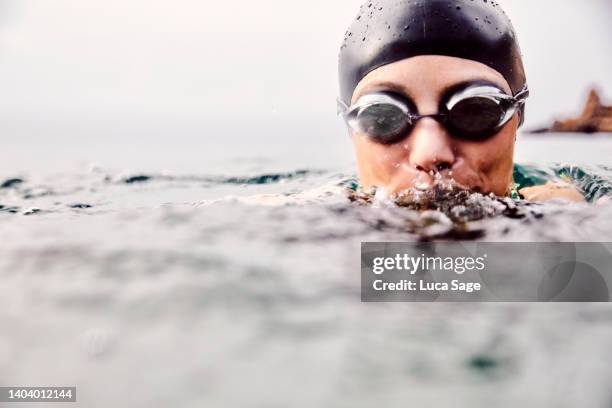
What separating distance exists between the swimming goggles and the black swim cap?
0.32m

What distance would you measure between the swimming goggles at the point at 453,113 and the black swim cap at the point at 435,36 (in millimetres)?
323

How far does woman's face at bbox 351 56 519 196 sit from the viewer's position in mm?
2725

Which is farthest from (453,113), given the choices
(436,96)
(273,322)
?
(273,322)

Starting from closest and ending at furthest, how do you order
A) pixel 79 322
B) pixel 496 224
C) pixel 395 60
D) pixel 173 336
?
pixel 173 336 < pixel 79 322 < pixel 496 224 < pixel 395 60

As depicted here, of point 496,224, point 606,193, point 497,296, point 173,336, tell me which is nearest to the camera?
point 173,336

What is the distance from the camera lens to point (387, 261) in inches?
69.2

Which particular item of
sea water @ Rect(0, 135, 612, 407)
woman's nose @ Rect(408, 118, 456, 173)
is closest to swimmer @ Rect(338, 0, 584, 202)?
woman's nose @ Rect(408, 118, 456, 173)

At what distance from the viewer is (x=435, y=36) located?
3016 millimetres

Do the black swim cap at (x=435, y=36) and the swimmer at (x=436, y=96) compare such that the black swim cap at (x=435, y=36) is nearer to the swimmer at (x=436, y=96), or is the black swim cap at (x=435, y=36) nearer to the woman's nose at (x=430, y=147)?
the swimmer at (x=436, y=96)

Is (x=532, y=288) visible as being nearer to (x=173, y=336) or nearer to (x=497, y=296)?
(x=497, y=296)

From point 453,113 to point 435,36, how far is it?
1.91 ft

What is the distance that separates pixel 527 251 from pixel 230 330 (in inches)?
44.9

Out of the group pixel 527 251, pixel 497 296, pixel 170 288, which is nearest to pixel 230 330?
pixel 170 288

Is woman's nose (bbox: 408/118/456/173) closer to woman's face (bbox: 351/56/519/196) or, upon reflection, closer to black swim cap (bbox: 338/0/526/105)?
woman's face (bbox: 351/56/519/196)
